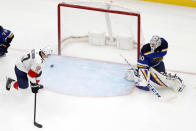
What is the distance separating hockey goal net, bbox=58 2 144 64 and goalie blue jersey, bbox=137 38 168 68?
39 centimetres

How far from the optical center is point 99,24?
4.64m

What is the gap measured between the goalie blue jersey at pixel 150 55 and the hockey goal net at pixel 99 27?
15.4 inches

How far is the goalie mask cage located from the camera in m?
4.35

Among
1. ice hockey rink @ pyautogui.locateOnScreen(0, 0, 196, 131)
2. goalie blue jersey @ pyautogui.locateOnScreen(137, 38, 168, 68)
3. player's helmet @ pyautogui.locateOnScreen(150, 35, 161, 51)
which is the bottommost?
ice hockey rink @ pyautogui.locateOnScreen(0, 0, 196, 131)

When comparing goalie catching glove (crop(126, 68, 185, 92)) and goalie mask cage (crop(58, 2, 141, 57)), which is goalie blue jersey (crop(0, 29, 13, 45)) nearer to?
goalie mask cage (crop(58, 2, 141, 57))

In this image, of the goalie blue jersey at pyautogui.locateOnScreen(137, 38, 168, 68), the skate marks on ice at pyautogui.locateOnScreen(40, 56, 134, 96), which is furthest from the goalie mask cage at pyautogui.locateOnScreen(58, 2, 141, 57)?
the goalie blue jersey at pyautogui.locateOnScreen(137, 38, 168, 68)

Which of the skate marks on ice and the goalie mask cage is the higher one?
the goalie mask cage

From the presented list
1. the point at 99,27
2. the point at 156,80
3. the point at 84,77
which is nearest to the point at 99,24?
the point at 99,27

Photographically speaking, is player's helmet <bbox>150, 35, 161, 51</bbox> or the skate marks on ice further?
the skate marks on ice

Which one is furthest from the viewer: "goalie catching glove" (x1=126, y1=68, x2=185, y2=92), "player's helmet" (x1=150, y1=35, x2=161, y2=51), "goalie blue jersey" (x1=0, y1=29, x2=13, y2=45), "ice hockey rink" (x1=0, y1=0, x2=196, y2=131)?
"goalie blue jersey" (x1=0, y1=29, x2=13, y2=45)

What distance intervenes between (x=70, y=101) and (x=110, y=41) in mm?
1134

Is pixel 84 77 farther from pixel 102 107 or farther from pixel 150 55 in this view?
pixel 150 55

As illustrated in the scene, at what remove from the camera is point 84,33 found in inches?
188

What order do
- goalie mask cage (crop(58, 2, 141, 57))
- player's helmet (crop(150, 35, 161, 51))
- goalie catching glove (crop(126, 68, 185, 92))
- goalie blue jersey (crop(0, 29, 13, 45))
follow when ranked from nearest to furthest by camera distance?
player's helmet (crop(150, 35, 161, 51)) → goalie catching glove (crop(126, 68, 185, 92)) → goalie mask cage (crop(58, 2, 141, 57)) → goalie blue jersey (crop(0, 29, 13, 45))
